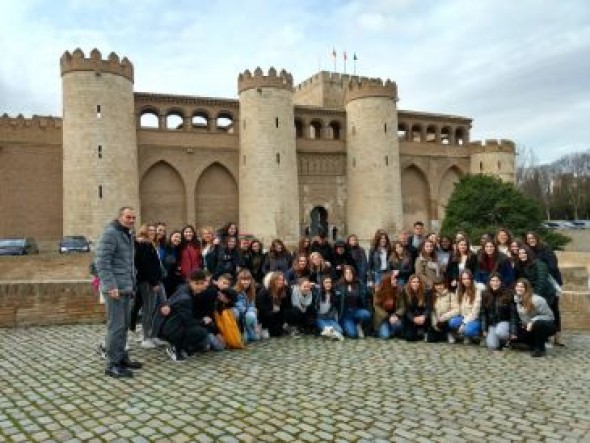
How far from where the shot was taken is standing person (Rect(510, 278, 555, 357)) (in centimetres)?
747

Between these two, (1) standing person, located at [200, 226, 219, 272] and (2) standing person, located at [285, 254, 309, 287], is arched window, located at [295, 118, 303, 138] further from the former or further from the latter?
(1) standing person, located at [200, 226, 219, 272]

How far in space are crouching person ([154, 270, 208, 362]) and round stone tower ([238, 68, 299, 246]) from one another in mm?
21817

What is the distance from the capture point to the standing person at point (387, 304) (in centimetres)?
850

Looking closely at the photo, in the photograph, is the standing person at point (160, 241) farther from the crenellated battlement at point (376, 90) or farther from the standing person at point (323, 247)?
the crenellated battlement at point (376, 90)

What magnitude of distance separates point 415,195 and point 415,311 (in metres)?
29.4

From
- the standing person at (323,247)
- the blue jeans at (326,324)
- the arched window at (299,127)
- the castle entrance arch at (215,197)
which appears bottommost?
the blue jeans at (326,324)

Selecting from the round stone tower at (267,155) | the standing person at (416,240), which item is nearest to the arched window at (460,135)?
the round stone tower at (267,155)

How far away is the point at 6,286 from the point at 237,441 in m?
6.45

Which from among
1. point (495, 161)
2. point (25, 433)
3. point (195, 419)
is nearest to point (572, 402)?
point (195, 419)

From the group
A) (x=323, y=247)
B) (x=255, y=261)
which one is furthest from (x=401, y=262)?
(x=255, y=261)

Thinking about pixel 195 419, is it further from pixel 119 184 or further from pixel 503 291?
pixel 119 184

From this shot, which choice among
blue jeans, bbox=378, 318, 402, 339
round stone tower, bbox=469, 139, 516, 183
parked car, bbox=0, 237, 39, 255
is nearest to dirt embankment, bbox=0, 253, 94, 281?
parked car, bbox=0, 237, 39, 255

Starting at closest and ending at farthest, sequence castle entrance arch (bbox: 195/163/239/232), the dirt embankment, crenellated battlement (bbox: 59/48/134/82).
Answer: the dirt embankment → crenellated battlement (bbox: 59/48/134/82) → castle entrance arch (bbox: 195/163/239/232)

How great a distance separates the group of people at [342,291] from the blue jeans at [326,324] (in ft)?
0.07
